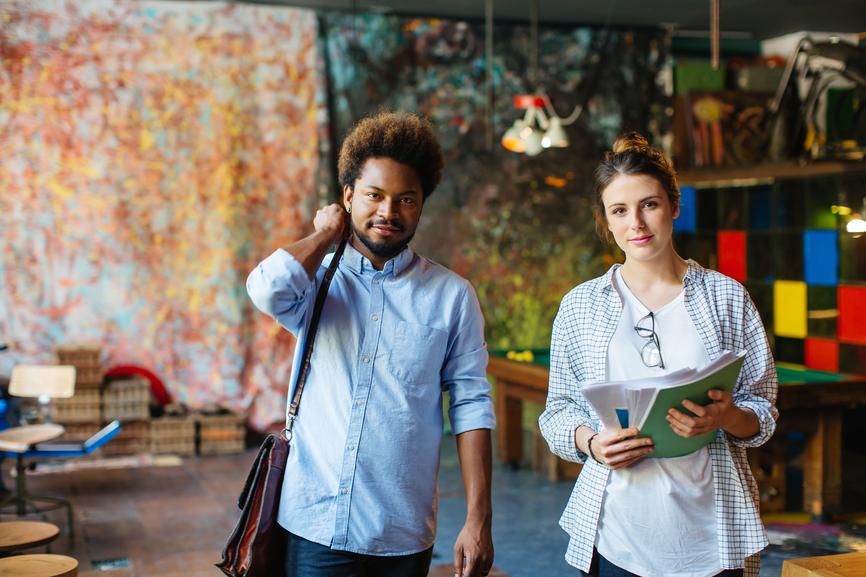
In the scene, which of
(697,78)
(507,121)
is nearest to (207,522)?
(507,121)

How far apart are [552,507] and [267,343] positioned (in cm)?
294

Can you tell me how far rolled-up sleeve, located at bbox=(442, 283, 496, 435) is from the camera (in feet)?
5.98

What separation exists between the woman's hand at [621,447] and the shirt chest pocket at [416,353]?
1.32ft

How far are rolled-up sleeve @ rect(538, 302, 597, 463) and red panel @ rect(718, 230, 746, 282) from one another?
590 centimetres

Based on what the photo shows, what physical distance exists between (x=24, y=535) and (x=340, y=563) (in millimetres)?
1916

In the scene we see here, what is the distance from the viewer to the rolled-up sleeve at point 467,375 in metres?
1.82

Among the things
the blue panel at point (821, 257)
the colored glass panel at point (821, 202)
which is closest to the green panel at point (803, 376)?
the blue panel at point (821, 257)

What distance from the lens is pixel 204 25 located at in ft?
20.9

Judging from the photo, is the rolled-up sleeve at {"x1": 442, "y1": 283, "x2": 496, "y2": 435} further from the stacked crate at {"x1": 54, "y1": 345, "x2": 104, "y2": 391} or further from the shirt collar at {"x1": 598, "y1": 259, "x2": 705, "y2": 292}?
the stacked crate at {"x1": 54, "y1": 345, "x2": 104, "y2": 391}

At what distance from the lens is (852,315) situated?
6.28m

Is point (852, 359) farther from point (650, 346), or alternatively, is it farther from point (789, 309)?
point (650, 346)

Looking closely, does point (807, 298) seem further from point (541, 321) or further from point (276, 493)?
point (276, 493)

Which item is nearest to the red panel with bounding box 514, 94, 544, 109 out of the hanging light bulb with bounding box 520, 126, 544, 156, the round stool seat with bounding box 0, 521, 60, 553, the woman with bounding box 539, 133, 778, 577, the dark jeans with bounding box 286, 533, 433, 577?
the hanging light bulb with bounding box 520, 126, 544, 156

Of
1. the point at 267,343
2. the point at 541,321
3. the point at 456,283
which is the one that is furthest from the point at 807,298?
the point at 456,283
